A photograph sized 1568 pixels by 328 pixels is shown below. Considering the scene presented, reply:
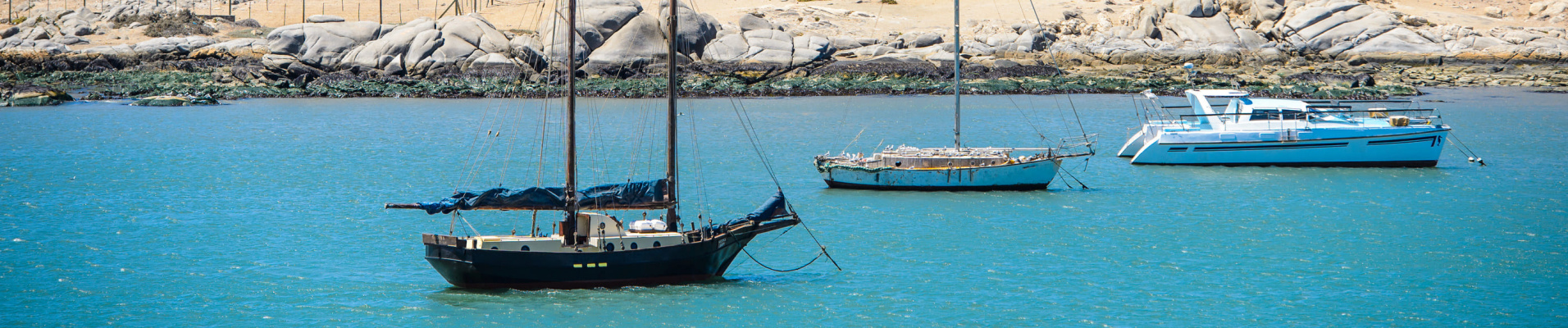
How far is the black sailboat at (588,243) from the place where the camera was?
2469 centimetres

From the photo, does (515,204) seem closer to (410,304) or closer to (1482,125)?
(410,304)

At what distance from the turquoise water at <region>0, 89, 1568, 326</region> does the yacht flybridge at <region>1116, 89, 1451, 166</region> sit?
98cm

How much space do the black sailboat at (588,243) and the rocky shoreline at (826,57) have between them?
64.7 meters

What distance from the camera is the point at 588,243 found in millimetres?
25141

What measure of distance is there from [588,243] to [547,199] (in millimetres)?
1448

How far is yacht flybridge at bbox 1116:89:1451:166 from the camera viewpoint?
47.2 metres

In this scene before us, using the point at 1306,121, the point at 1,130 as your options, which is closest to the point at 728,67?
the point at 1,130

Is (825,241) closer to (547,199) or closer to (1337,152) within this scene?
(547,199)

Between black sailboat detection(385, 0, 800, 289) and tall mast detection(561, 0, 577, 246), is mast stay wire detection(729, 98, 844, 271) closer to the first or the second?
black sailboat detection(385, 0, 800, 289)

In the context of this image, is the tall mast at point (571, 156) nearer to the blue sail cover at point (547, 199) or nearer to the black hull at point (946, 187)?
the blue sail cover at point (547, 199)

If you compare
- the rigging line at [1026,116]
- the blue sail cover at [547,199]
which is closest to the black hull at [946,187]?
the blue sail cover at [547,199]

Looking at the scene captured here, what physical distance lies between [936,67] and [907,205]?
69.5 meters

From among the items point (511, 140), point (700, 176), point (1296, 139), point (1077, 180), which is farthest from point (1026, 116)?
point (700, 176)

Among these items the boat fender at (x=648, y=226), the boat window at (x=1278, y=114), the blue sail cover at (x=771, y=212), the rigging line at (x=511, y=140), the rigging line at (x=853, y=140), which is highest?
the boat window at (x=1278, y=114)
